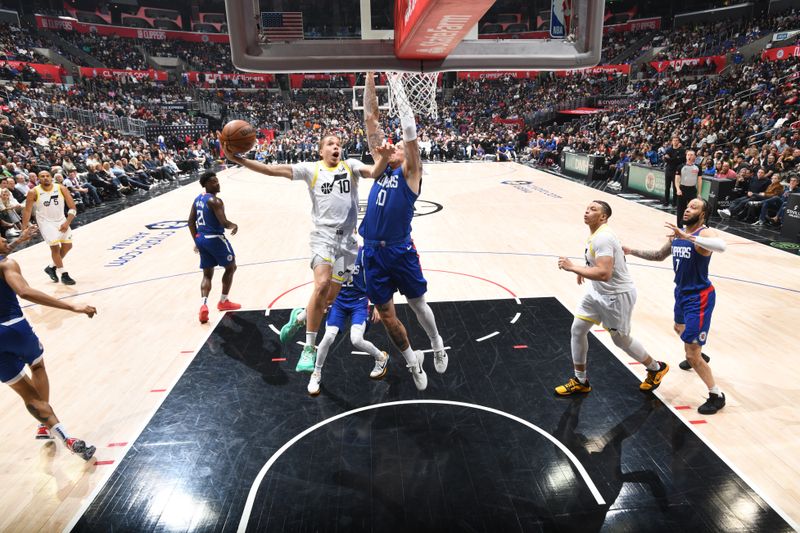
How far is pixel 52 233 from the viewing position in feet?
24.8

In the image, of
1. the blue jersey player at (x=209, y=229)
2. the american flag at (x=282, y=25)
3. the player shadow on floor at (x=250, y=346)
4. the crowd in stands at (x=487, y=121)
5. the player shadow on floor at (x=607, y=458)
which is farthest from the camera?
the crowd in stands at (x=487, y=121)

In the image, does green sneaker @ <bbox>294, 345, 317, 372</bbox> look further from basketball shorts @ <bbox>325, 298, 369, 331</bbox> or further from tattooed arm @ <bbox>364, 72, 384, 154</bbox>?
tattooed arm @ <bbox>364, 72, 384, 154</bbox>

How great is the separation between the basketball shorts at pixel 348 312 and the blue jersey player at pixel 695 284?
2.26m

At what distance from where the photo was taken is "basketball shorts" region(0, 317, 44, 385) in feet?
11.1

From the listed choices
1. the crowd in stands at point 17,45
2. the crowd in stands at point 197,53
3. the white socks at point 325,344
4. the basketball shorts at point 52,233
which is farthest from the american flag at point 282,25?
the crowd in stands at point 197,53

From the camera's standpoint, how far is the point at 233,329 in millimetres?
5891

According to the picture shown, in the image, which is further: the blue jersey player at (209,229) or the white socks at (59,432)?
the blue jersey player at (209,229)

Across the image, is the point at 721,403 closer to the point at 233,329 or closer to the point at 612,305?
the point at 612,305

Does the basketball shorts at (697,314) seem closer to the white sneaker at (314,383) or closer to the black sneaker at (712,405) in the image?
the black sneaker at (712,405)

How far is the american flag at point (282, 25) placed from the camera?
4.29 metres

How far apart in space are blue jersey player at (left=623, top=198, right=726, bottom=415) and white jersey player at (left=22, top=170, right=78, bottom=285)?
24.5ft

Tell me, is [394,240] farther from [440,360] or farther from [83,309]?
[83,309]

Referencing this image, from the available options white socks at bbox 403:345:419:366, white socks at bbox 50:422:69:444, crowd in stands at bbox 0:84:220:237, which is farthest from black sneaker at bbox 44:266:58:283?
white socks at bbox 403:345:419:366

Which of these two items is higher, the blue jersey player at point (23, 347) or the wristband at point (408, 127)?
the wristband at point (408, 127)
